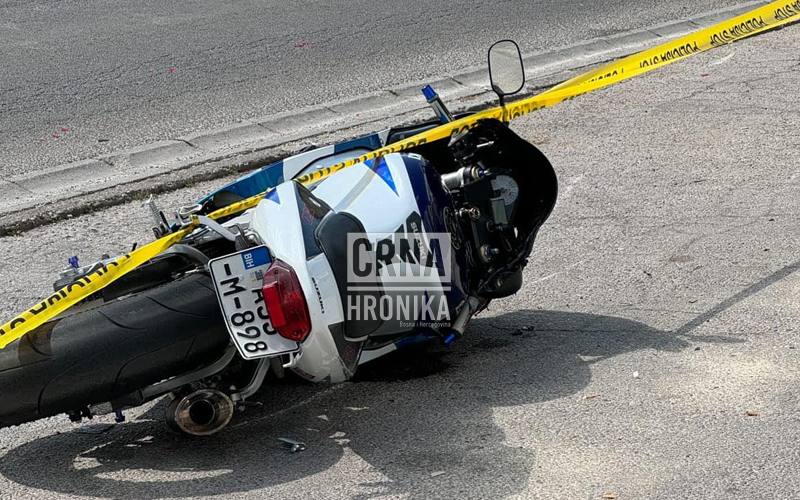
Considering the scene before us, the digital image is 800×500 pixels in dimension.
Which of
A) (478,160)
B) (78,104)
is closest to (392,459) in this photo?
(478,160)

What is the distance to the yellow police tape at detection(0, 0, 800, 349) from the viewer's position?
4113 millimetres

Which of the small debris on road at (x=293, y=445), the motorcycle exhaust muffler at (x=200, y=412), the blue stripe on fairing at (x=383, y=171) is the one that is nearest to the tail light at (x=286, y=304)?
the motorcycle exhaust muffler at (x=200, y=412)

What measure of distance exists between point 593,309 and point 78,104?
5.18 m

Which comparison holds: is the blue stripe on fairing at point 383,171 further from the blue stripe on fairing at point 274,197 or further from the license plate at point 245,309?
the license plate at point 245,309

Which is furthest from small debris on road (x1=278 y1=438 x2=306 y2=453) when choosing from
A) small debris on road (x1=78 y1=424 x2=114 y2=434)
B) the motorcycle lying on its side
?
small debris on road (x1=78 y1=424 x2=114 y2=434)

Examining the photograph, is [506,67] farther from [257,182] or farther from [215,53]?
[215,53]

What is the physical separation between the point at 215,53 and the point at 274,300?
261 inches

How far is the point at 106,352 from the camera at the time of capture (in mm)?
3982

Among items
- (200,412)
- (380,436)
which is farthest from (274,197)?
(380,436)

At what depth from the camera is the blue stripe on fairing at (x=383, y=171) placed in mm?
4703

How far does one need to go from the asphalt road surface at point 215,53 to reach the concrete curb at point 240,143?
0.19 m

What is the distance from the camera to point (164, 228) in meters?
4.86

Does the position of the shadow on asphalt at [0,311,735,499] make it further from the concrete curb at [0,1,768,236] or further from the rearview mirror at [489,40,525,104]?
the concrete curb at [0,1,768,236]

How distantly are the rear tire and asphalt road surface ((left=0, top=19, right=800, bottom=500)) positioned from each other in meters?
0.35
